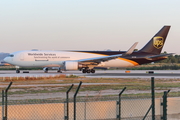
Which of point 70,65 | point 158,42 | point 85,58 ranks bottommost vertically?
point 70,65

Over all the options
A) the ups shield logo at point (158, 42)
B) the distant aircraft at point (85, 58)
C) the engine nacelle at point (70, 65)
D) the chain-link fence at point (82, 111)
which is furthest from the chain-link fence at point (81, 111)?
the ups shield logo at point (158, 42)

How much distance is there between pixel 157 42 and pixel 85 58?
14012 millimetres

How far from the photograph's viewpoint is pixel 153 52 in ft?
203

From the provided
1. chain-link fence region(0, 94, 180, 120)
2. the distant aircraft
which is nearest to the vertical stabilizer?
the distant aircraft

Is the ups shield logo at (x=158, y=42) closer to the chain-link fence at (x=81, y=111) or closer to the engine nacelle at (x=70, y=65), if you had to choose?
the engine nacelle at (x=70, y=65)

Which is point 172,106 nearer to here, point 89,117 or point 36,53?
point 89,117

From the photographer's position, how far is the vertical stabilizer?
202ft

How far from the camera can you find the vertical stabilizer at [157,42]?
202 ft

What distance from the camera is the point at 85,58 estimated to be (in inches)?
2319

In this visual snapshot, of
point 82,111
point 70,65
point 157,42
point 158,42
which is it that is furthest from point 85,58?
point 82,111

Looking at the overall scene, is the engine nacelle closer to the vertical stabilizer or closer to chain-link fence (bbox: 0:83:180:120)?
the vertical stabilizer

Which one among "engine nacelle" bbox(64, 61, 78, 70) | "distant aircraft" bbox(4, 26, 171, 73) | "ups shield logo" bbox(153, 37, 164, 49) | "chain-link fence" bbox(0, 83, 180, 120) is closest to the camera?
"chain-link fence" bbox(0, 83, 180, 120)

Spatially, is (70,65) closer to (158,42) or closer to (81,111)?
(158,42)

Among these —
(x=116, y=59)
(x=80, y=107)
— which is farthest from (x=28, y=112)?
(x=116, y=59)
